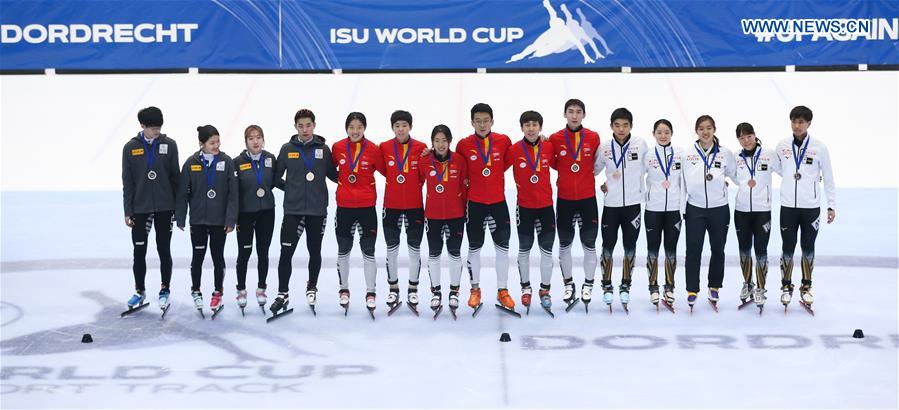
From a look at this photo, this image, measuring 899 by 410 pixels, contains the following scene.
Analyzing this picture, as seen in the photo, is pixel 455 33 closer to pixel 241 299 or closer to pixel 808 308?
pixel 241 299

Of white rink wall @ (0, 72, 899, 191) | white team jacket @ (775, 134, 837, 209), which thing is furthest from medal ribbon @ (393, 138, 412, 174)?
white rink wall @ (0, 72, 899, 191)

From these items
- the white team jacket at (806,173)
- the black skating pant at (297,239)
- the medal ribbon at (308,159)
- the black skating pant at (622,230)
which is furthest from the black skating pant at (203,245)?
the white team jacket at (806,173)

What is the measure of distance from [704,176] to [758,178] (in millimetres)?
375

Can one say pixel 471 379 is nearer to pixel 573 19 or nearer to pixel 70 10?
pixel 573 19

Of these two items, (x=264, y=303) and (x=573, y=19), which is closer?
(x=264, y=303)

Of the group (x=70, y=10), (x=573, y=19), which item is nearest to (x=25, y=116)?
(x=70, y=10)

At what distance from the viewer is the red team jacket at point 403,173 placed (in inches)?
291

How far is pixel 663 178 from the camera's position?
7.46 m

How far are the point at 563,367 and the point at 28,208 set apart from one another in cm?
843

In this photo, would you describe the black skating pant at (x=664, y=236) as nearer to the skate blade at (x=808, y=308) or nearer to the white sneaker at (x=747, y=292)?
the white sneaker at (x=747, y=292)

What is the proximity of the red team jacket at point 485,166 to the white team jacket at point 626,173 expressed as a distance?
759mm

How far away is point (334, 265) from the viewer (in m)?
9.44

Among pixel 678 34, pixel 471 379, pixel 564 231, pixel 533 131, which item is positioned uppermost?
pixel 678 34

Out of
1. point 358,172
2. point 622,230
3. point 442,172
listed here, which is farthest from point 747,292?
point 358,172
